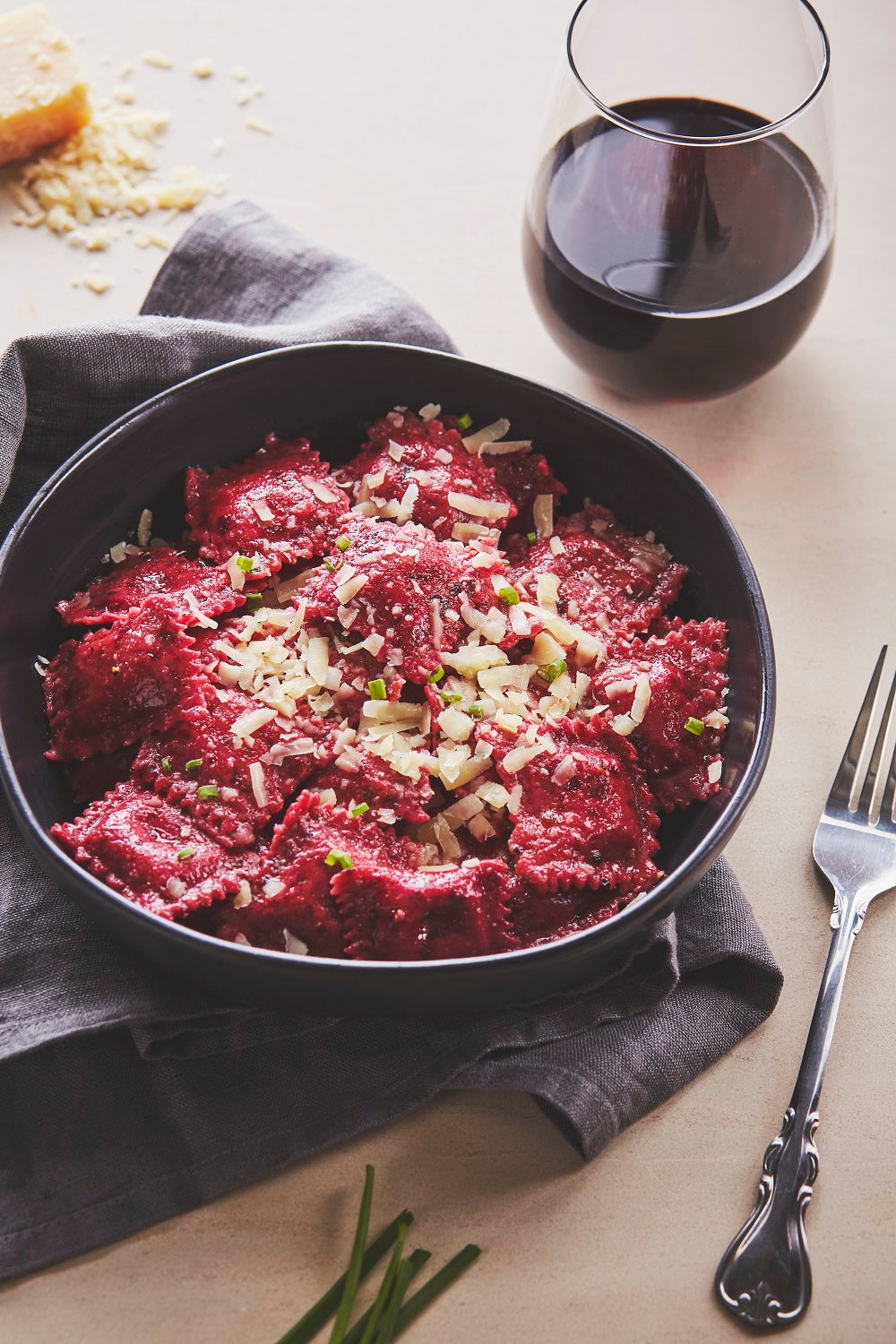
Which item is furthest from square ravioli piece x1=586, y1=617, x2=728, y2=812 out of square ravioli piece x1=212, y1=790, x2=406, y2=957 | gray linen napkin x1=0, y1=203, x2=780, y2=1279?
square ravioli piece x1=212, y1=790, x2=406, y2=957

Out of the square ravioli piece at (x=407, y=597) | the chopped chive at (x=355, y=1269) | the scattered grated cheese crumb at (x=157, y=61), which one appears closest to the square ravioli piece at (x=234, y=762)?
the square ravioli piece at (x=407, y=597)

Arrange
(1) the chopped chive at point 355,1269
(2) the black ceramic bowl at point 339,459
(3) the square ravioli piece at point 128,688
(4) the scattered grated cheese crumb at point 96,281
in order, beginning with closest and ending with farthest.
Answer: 1. (2) the black ceramic bowl at point 339,459
2. (1) the chopped chive at point 355,1269
3. (3) the square ravioli piece at point 128,688
4. (4) the scattered grated cheese crumb at point 96,281

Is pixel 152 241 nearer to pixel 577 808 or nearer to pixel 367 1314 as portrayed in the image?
pixel 577 808

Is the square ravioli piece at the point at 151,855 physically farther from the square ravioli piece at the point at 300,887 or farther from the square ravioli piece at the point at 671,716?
the square ravioli piece at the point at 671,716

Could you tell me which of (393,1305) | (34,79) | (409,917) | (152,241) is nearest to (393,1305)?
(393,1305)

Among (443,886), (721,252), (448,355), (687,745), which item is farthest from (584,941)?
(721,252)

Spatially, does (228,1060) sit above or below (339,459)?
below

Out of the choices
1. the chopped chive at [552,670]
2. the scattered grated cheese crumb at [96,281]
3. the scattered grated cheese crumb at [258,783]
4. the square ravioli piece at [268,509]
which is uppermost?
the scattered grated cheese crumb at [96,281]

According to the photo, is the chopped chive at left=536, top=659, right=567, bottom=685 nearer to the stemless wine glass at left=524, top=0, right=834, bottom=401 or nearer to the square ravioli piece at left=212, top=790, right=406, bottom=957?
the square ravioli piece at left=212, top=790, right=406, bottom=957
